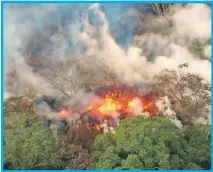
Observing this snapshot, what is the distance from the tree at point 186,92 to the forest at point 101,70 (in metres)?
0.01

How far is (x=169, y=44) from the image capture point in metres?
7.40

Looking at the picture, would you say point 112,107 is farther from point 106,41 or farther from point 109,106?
point 106,41

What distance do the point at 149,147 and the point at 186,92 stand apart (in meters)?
1.01

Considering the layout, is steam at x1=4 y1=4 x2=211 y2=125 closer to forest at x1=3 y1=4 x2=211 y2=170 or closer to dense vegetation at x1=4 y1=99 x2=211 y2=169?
forest at x1=3 y1=4 x2=211 y2=170

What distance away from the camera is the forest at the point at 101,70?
730 cm

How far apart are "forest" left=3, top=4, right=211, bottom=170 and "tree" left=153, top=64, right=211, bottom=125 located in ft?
0.04

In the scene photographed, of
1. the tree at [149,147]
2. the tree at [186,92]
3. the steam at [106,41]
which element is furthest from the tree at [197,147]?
the steam at [106,41]

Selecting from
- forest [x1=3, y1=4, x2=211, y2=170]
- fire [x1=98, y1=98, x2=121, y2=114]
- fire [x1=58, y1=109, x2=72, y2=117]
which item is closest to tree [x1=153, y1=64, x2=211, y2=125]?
forest [x1=3, y1=4, x2=211, y2=170]

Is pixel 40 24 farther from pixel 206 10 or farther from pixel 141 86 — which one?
pixel 206 10

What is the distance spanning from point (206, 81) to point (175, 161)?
115cm

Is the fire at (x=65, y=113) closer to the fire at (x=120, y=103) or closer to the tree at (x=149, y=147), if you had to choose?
the fire at (x=120, y=103)

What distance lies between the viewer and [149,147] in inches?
270

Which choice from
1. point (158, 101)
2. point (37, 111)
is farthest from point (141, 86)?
point (37, 111)

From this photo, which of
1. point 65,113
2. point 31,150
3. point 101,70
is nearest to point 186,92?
point 101,70
